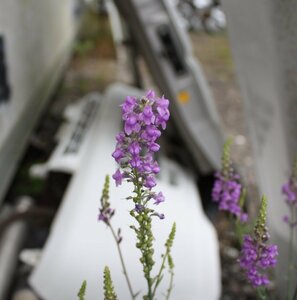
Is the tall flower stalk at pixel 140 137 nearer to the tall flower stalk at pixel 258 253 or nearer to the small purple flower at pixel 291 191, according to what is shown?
the tall flower stalk at pixel 258 253

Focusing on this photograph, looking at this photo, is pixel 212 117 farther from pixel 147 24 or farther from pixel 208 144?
pixel 147 24

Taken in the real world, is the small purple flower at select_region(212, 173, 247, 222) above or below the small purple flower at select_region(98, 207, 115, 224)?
below

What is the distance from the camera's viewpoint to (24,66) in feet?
12.6

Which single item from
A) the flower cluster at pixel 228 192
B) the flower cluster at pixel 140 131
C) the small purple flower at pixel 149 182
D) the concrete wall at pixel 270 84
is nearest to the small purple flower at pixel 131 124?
the flower cluster at pixel 140 131

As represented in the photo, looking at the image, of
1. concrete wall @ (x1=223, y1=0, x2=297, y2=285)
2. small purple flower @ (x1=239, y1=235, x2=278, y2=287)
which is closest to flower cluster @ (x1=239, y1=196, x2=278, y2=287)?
small purple flower @ (x1=239, y1=235, x2=278, y2=287)

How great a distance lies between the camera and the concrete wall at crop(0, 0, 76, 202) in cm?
328

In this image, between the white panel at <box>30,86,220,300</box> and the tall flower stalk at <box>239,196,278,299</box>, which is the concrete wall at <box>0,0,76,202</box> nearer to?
the white panel at <box>30,86,220,300</box>

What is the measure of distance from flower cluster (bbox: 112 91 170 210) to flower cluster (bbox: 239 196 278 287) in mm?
267

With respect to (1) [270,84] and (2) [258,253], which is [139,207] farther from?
(1) [270,84]

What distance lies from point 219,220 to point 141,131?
8.69 ft

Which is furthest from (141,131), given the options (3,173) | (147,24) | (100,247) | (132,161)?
(147,24)

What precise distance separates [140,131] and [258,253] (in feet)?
1.28

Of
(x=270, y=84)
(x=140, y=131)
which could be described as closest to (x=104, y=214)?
(x=140, y=131)

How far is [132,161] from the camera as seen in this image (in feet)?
3.44
